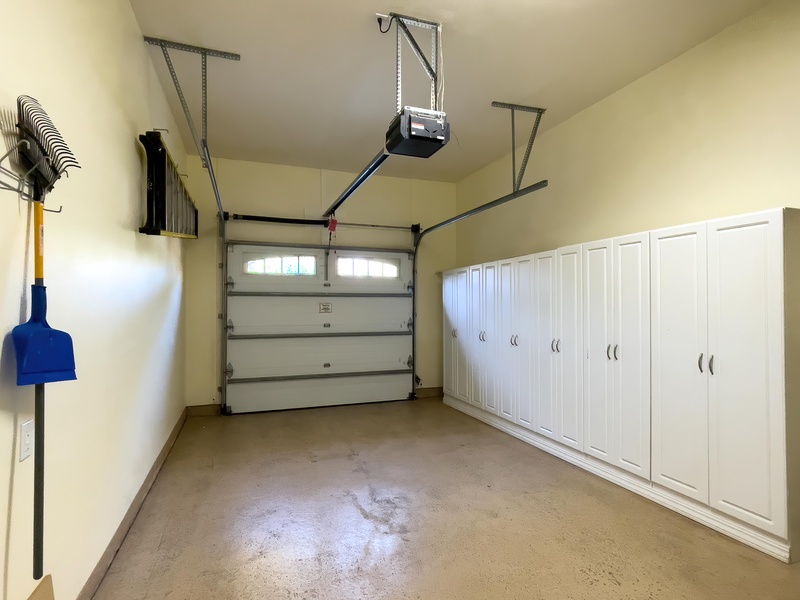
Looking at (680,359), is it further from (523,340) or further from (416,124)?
(416,124)

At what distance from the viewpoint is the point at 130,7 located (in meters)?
2.58

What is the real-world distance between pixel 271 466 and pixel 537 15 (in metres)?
4.00

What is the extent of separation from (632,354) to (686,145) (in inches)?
64.7

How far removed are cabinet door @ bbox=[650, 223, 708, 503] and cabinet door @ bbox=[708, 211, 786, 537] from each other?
0.06 meters

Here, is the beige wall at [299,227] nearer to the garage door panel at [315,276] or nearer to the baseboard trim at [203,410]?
the baseboard trim at [203,410]

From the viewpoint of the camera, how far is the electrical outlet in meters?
1.31

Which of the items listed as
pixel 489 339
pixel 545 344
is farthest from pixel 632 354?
pixel 489 339

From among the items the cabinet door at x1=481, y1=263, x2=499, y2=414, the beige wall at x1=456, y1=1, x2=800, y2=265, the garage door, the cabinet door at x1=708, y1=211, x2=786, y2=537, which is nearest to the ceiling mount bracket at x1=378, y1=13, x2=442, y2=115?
the beige wall at x1=456, y1=1, x2=800, y2=265

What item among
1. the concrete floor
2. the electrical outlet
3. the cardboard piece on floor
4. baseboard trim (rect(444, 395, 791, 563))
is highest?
the electrical outlet

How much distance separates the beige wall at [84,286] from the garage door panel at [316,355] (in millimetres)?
2349

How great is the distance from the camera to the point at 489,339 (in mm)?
4797

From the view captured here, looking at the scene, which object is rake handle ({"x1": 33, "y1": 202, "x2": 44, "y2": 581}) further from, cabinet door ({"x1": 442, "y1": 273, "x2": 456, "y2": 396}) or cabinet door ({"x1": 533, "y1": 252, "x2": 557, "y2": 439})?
cabinet door ({"x1": 442, "y1": 273, "x2": 456, "y2": 396})

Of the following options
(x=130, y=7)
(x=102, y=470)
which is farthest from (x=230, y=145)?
(x=102, y=470)

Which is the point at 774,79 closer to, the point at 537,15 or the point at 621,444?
the point at 537,15
